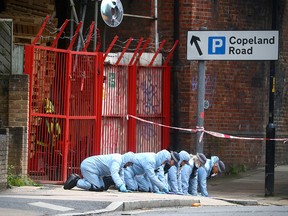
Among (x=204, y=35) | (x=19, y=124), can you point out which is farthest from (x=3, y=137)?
(x=204, y=35)

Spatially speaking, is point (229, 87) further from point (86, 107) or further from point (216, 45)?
point (216, 45)

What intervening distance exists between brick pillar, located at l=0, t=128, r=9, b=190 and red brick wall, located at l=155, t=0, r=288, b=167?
22.2ft

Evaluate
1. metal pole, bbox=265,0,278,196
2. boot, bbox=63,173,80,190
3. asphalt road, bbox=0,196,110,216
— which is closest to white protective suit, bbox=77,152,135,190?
boot, bbox=63,173,80,190

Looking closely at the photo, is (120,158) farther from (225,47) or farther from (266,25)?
(266,25)

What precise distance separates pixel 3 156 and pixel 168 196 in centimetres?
309

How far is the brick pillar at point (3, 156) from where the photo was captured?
17.1 m

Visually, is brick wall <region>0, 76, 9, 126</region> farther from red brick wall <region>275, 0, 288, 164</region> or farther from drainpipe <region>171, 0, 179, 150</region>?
red brick wall <region>275, 0, 288, 164</region>

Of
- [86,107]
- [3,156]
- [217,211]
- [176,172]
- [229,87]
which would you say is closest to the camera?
[217,211]

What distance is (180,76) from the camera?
23281mm

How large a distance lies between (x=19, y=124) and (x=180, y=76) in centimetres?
548

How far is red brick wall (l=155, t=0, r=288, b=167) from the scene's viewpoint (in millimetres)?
23234

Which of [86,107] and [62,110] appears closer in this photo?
[62,110]

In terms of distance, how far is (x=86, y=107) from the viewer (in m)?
20.9

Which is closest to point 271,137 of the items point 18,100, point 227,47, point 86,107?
point 227,47
